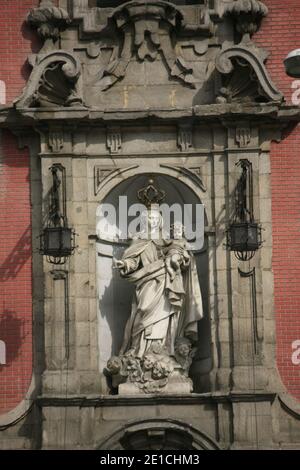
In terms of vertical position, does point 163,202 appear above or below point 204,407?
above

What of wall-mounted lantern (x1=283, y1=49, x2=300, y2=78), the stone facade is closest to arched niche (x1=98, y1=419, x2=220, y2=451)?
the stone facade

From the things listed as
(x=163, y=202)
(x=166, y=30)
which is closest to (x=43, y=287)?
(x=163, y=202)

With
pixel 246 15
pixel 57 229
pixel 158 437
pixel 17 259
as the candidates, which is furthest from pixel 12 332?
pixel 246 15

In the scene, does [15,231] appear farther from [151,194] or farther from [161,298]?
[161,298]

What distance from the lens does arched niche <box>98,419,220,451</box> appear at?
90.9ft

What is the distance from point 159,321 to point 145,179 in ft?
6.93

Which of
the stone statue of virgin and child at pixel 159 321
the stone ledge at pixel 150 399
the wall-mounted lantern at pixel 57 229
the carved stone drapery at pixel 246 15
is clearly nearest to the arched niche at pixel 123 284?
the stone statue of virgin and child at pixel 159 321

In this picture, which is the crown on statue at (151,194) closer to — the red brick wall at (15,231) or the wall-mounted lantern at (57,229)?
the wall-mounted lantern at (57,229)

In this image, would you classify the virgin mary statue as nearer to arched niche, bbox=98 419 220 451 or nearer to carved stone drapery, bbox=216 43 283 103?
arched niche, bbox=98 419 220 451

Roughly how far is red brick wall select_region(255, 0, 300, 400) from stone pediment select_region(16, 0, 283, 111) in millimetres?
282

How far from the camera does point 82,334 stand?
28.4m

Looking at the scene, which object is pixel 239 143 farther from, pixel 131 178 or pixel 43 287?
pixel 43 287

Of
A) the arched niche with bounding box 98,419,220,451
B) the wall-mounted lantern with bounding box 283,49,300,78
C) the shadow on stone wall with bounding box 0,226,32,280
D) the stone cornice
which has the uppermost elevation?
the wall-mounted lantern with bounding box 283,49,300,78

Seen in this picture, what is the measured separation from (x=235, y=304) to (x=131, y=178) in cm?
236
